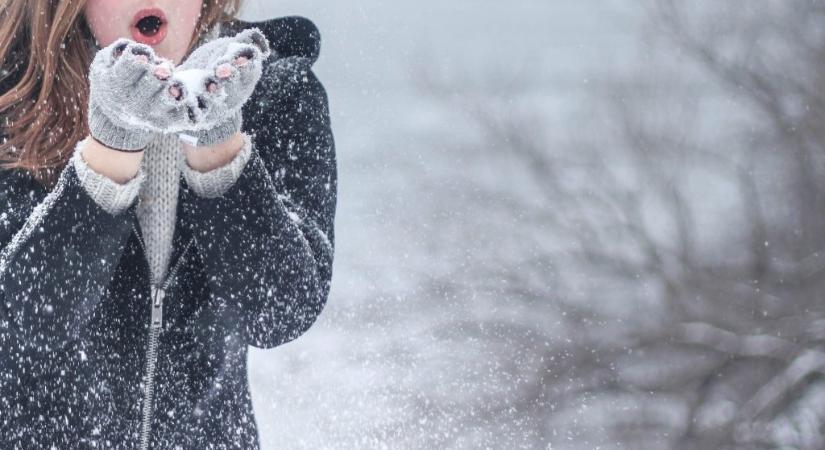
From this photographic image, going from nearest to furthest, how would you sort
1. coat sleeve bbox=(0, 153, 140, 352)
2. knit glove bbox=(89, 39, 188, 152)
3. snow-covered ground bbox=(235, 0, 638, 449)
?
knit glove bbox=(89, 39, 188, 152)
coat sleeve bbox=(0, 153, 140, 352)
snow-covered ground bbox=(235, 0, 638, 449)

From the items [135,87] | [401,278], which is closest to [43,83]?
[135,87]

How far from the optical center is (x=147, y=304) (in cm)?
133

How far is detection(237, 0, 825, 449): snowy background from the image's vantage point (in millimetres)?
10148

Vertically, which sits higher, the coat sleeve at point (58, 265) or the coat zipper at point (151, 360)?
the coat sleeve at point (58, 265)

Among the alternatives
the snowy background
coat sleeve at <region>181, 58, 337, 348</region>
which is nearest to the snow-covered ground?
the snowy background

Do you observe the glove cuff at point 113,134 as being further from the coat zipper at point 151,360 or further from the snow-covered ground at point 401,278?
the snow-covered ground at point 401,278

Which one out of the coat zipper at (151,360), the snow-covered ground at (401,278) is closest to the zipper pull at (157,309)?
the coat zipper at (151,360)

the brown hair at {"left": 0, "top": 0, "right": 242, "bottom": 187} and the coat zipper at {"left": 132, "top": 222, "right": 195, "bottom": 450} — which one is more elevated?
the brown hair at {"left": 0, "top": 0, "right": 242, "bottom": 187}

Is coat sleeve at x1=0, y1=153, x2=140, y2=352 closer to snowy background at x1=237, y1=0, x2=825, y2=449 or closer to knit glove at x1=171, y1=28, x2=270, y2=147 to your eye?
knit glove at x1=171, y1=28, x2=270, y2=147

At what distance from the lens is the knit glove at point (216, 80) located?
3.70ft

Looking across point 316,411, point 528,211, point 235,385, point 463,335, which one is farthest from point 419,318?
point 235,385

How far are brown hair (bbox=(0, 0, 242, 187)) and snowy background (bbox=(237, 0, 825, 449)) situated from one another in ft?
22.9

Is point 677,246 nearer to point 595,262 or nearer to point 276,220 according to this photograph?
point 595,262

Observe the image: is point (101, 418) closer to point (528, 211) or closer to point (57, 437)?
point (57, 437)
